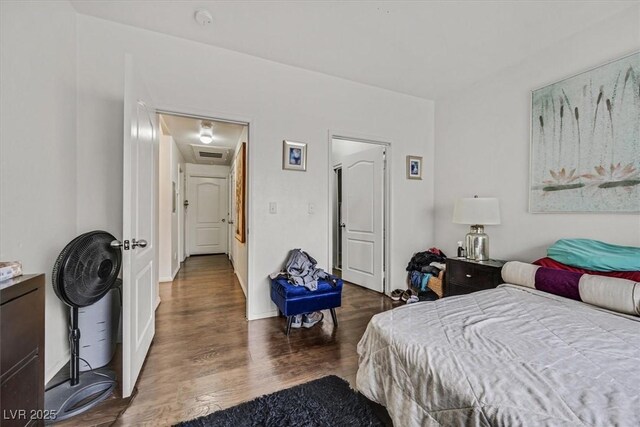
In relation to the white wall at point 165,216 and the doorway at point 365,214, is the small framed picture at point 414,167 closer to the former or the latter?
the doorway at point 365,214

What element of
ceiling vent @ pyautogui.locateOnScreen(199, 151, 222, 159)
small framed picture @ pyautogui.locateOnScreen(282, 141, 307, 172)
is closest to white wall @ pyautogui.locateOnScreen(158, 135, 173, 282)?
ceiling vent @ pyautogui.locateOnScreen(199, 151, 222, 159)

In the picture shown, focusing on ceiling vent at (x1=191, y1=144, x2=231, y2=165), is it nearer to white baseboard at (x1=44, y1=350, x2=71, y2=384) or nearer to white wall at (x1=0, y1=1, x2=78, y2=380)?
white wall at (x1=0, y1=1, x2=78, y2=380)

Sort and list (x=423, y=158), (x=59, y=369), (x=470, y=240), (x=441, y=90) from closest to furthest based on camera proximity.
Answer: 1. (x=59, y=369)
2. (x=470, y=240)
3. (x=441, y=90)
4. (x=423, y=158)

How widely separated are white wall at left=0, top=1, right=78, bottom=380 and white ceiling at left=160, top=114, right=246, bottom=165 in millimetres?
1315

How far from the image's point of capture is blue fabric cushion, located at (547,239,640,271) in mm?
1719

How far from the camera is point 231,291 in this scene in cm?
369

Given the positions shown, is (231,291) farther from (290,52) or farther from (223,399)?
(290,52)

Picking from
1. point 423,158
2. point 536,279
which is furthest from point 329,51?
point 536,279

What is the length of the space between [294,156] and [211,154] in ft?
12.2

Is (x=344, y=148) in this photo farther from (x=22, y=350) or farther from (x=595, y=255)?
(x=22, y=350)

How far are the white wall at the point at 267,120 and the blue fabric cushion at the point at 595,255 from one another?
164 cm

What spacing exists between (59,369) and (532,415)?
260 centimetres

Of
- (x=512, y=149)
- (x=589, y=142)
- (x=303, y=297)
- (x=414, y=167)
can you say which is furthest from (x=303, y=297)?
(x=589, y=142)

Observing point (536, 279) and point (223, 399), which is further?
point (536, 279)
